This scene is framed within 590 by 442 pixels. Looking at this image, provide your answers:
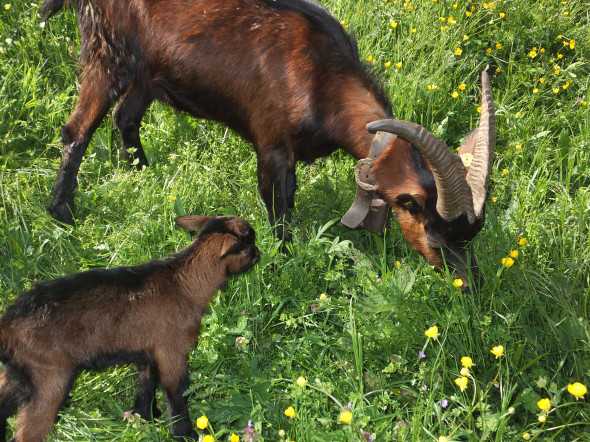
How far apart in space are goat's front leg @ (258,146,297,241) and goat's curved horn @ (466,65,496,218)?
1101mm

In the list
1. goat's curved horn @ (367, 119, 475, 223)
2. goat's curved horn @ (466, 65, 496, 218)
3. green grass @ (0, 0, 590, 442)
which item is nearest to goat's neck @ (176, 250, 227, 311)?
green grass @ (0, 0, 590, 442)

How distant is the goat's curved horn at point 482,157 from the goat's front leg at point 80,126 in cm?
235

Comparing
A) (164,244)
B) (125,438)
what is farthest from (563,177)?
(125,438)

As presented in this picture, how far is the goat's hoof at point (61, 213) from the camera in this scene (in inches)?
199

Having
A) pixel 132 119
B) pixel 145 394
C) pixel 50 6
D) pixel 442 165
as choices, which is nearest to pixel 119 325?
pixel 145 394

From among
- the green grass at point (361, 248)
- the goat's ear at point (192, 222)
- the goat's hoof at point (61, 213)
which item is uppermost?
the goat's ear at point (192, 222)

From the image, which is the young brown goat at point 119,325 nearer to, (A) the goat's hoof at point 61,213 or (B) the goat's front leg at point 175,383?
(B) the goat's front leg at point 175,383

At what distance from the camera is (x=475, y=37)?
647 centimetres

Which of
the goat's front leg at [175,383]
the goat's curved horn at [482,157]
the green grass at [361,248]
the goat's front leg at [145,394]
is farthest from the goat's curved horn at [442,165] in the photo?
the goat's front leg at [145,394]

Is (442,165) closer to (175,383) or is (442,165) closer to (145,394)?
(175,383)

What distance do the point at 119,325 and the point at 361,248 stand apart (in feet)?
6.10

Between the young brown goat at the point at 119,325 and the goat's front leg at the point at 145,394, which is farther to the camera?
the goat's front leg at the point at 145,394

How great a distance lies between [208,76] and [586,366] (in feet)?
8.56

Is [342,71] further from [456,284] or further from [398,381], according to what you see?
[398,381]
